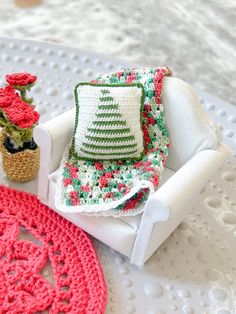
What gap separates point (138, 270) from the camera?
145 cm

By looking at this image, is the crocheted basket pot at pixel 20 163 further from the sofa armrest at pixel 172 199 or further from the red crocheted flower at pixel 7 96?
the sofa armrest at pixel 172 199

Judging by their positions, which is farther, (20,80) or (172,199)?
(20,80)

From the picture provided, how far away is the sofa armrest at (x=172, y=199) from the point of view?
126 centimetres

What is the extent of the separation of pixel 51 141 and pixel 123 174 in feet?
0.81

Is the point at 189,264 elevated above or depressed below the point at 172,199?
below

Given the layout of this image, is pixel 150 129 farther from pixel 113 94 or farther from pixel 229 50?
pixel 229 50

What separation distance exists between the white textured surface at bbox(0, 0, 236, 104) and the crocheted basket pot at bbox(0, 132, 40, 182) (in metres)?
1.13

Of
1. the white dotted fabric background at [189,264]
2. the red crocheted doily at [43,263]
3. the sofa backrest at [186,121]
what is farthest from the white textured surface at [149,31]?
the red crocheted doily at [43,263]

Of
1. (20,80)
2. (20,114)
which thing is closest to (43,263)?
(20,114)

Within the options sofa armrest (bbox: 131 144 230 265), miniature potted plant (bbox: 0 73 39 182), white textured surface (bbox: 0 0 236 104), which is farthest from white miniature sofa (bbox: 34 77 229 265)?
white textured surface (bbox: 0 0 236 104)

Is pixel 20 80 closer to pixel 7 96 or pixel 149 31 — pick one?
pixel 7 96

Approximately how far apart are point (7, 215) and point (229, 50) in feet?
5.74

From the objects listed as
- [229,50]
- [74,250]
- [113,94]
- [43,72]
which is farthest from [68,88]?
[229,50]

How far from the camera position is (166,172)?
1569 millimetres
